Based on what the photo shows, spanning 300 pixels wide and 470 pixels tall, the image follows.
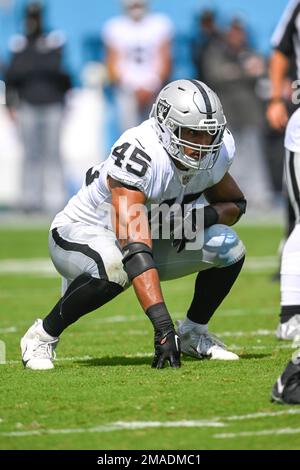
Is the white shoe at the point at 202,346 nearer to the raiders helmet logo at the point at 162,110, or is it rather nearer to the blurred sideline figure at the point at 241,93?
the raiders helmet logo at the point at 162,110

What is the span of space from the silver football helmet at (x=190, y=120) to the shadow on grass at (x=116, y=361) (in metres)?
Result: 0.99

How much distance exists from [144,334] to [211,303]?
127 centimetres

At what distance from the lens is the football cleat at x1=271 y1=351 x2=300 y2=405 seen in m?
4.45

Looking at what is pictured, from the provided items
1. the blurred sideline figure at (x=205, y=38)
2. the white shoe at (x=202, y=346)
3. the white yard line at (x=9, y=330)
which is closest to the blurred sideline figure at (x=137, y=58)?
the blurred sideline figure at (x=205, y=38)

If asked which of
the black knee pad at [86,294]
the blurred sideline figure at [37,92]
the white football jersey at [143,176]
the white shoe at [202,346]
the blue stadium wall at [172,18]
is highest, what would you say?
the blue stadium wall at [172,18]

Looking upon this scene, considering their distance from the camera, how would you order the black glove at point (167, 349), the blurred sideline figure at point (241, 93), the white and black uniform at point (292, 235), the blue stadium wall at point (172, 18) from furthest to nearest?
1. the blue stadium wall at point (172, 18)
2. the blurred sideline figure at point (241, 93)
3. the white and black uniform at point (292, 235)
4. the black glove at point (167, 349)

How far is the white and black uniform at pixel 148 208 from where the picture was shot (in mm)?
5363

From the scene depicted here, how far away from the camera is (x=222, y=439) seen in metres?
4.01

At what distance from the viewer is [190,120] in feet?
17.5

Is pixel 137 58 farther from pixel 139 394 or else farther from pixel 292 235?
pixel 139 394

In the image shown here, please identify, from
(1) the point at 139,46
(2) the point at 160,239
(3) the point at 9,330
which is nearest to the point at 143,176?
(2) the point at 160,239

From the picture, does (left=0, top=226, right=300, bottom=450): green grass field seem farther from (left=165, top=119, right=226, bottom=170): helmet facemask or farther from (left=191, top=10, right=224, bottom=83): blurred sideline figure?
(left=191, top=10, right=224, bottom=83): blurred sideline figure

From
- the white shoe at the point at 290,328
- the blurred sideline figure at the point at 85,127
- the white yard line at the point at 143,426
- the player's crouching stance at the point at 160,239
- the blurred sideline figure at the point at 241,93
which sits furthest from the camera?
the blurred sideline figure at the point at 85,127

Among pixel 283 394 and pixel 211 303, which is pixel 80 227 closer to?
pixel 211 303
